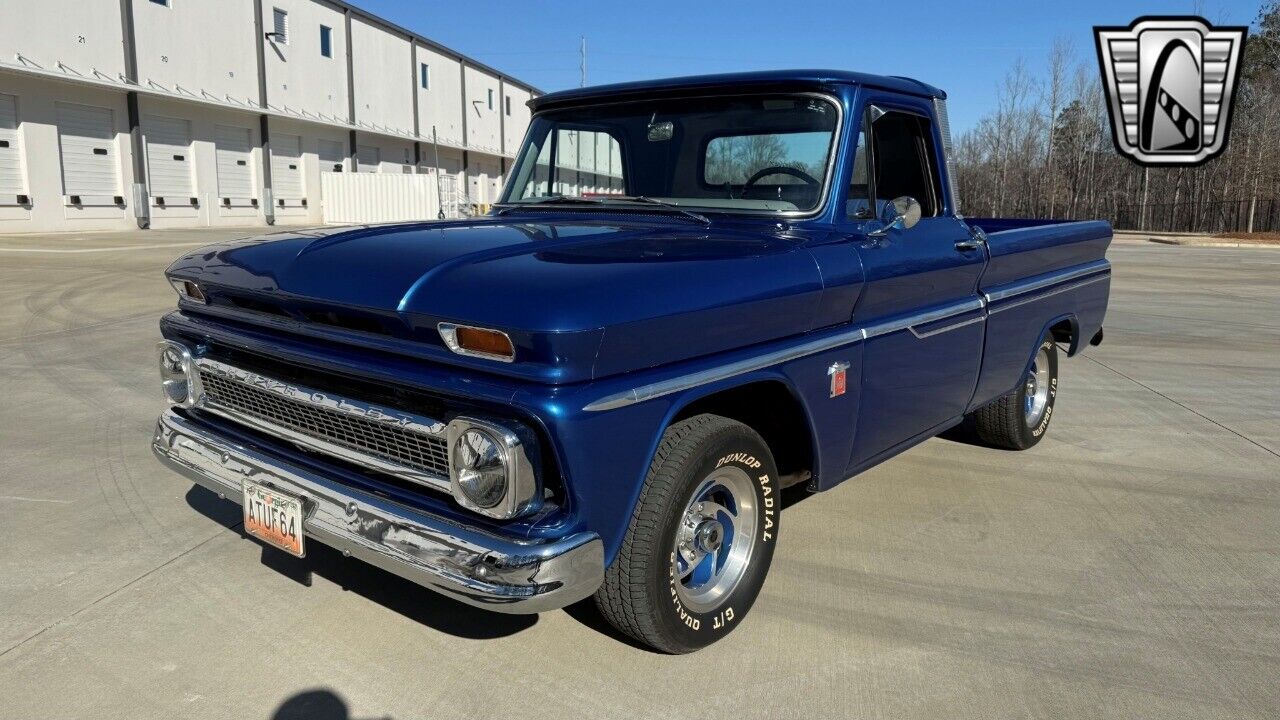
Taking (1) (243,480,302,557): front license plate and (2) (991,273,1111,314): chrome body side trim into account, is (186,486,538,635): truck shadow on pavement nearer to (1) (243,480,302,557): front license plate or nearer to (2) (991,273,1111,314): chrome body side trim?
(1) (243,480,302,557): front license plate

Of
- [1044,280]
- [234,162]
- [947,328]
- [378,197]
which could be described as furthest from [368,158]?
[947,328]

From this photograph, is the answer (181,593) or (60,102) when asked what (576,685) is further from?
(60,102)

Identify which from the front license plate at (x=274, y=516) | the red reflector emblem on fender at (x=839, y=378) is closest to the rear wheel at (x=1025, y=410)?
the red reflector emblem on fender at (x=839, y=378)

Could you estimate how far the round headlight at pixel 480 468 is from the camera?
2.31 metres

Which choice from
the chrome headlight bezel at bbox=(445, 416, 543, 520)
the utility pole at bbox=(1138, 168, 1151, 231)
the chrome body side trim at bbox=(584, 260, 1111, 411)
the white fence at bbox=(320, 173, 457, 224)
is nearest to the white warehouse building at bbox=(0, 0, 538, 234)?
the white fence at bbox=(320, 173, 457, 224)

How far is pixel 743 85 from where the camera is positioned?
3.58 metres

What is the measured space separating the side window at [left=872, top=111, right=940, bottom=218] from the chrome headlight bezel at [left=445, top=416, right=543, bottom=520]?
2.06 metres

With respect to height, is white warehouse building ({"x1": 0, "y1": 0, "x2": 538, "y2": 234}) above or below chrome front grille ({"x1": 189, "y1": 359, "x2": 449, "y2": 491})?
above

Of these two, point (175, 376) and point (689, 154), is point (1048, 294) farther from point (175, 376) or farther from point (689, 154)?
point (175, 376)

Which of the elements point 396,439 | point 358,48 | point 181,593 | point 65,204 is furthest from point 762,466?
point 358,48

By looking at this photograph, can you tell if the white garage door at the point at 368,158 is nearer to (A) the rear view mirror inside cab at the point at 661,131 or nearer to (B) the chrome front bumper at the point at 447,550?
(A) the rear view mirror inside cab at the point at 661,131

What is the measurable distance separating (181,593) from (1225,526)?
14.4ft

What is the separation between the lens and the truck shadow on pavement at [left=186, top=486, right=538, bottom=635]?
3.06m

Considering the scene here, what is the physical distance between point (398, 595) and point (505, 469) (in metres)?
1.25
